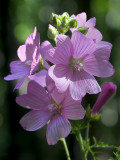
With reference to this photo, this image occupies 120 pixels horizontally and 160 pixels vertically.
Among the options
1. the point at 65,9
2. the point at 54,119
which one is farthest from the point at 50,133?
the point at 65,9

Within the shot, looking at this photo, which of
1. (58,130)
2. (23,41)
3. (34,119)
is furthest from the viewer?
(23,41)

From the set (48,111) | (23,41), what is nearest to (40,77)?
(48,111)

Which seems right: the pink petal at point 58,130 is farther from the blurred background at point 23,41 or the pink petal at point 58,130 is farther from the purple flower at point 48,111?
the blurred background at point 23,41

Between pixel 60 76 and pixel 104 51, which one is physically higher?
pixel 104 51

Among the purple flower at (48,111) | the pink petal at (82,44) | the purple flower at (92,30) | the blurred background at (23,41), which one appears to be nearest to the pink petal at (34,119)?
the purple flower at (48,111)

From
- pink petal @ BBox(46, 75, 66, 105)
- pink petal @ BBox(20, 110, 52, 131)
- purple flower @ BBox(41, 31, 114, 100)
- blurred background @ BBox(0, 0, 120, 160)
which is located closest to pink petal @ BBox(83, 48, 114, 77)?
purple flower @ BBox(41, 31, 114, 100)

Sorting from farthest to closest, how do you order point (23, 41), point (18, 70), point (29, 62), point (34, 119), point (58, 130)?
1. point (23, 41)
2. point (18, 70)
3. point (29, 62)
4. point (34, 119)
5. point (58, 130)

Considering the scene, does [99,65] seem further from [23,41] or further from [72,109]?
[23,41]
